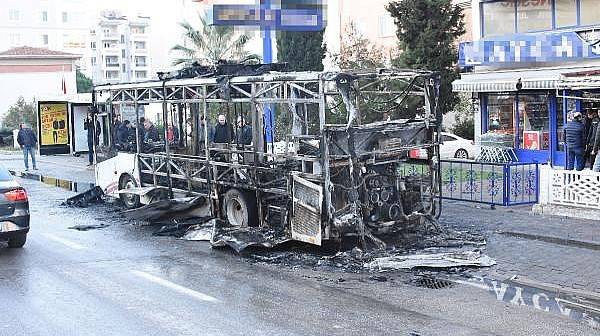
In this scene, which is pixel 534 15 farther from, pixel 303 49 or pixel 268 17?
pixel 303 49

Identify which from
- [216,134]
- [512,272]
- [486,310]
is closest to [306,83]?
[216,134]

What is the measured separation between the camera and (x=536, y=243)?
11.4 m

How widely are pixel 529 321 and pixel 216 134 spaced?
7.67 metres

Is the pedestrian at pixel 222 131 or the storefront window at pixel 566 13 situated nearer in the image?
the pedestrian at pixel 222 131

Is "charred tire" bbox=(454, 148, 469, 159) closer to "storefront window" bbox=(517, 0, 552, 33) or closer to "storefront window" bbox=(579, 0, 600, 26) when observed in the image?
"storefront window" bbox=(517, 0, 552, 33)

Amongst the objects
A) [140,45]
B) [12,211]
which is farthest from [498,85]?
[140,45]

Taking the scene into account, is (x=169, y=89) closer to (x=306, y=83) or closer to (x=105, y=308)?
(x=306, y=83)

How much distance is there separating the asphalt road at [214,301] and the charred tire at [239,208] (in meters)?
1.19

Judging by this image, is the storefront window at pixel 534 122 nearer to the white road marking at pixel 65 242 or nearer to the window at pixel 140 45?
the white road marking at pixel 65 242

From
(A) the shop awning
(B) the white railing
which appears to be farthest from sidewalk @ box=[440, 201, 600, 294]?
(A) the shop awning

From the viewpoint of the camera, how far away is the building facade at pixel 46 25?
98750 mm

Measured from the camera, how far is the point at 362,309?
7.84 m

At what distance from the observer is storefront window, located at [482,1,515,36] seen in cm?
2439

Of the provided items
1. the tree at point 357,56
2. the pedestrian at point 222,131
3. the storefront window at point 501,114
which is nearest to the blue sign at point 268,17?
the tree at point 357,56
